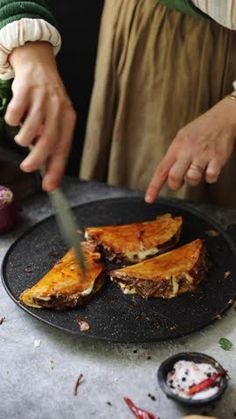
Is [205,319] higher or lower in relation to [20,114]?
lower

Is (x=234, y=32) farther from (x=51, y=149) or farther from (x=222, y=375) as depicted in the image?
(x=222, y=375)

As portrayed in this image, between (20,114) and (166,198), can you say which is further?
(166,198)

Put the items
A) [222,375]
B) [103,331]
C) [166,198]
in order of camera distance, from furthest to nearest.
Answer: [166,198], [103,331], [222,375]

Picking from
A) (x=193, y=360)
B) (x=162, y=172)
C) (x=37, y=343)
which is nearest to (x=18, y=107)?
(x=162, y=172)

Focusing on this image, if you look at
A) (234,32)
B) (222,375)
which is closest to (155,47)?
(234,32)

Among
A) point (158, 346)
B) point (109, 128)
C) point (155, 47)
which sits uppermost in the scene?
point (155, 47)

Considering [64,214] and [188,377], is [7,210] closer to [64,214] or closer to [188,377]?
[64,214]
